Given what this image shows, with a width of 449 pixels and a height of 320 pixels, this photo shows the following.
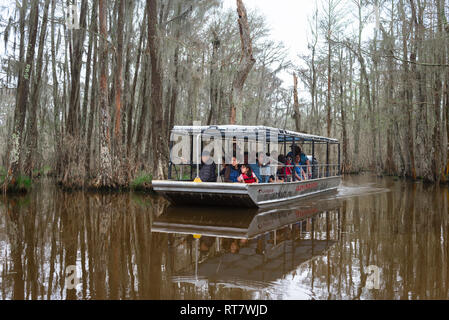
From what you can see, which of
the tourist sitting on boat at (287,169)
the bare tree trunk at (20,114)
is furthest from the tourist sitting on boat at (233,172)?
the bare tree trunk at (20,114)

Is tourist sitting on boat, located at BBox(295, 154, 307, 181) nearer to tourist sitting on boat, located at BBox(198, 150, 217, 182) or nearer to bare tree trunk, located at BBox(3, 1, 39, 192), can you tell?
tourist sitting on boat, located at BBox(198, 150, 217, 182)

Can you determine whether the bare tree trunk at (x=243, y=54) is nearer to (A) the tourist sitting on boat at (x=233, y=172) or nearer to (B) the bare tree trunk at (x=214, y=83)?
(B) the bare tree trunk at (x=214, y=83)

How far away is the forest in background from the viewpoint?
16.3 metres

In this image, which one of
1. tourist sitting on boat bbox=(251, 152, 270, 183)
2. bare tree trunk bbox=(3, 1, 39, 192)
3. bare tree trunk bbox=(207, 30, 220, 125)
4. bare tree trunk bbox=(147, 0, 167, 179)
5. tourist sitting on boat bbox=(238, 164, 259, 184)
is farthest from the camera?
bare tree trunk bbox=(207, 30, 220, 125)

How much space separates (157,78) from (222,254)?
1129 centimetres

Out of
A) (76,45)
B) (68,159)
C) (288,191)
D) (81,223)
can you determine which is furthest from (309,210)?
(76,45)

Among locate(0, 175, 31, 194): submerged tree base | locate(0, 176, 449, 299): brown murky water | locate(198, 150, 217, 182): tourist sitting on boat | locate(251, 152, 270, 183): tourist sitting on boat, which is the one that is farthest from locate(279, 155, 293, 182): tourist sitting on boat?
locate(0, 175, 31, 194): submerged tree base

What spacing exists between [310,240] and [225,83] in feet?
57.6

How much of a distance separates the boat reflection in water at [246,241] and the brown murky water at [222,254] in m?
0.02

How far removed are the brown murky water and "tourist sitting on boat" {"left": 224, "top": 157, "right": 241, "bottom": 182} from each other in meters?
1.04

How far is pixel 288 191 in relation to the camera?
43.7ft

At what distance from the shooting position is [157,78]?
54.4 feet

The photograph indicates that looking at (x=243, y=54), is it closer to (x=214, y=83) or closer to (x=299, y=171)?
(x=299, y=171)
